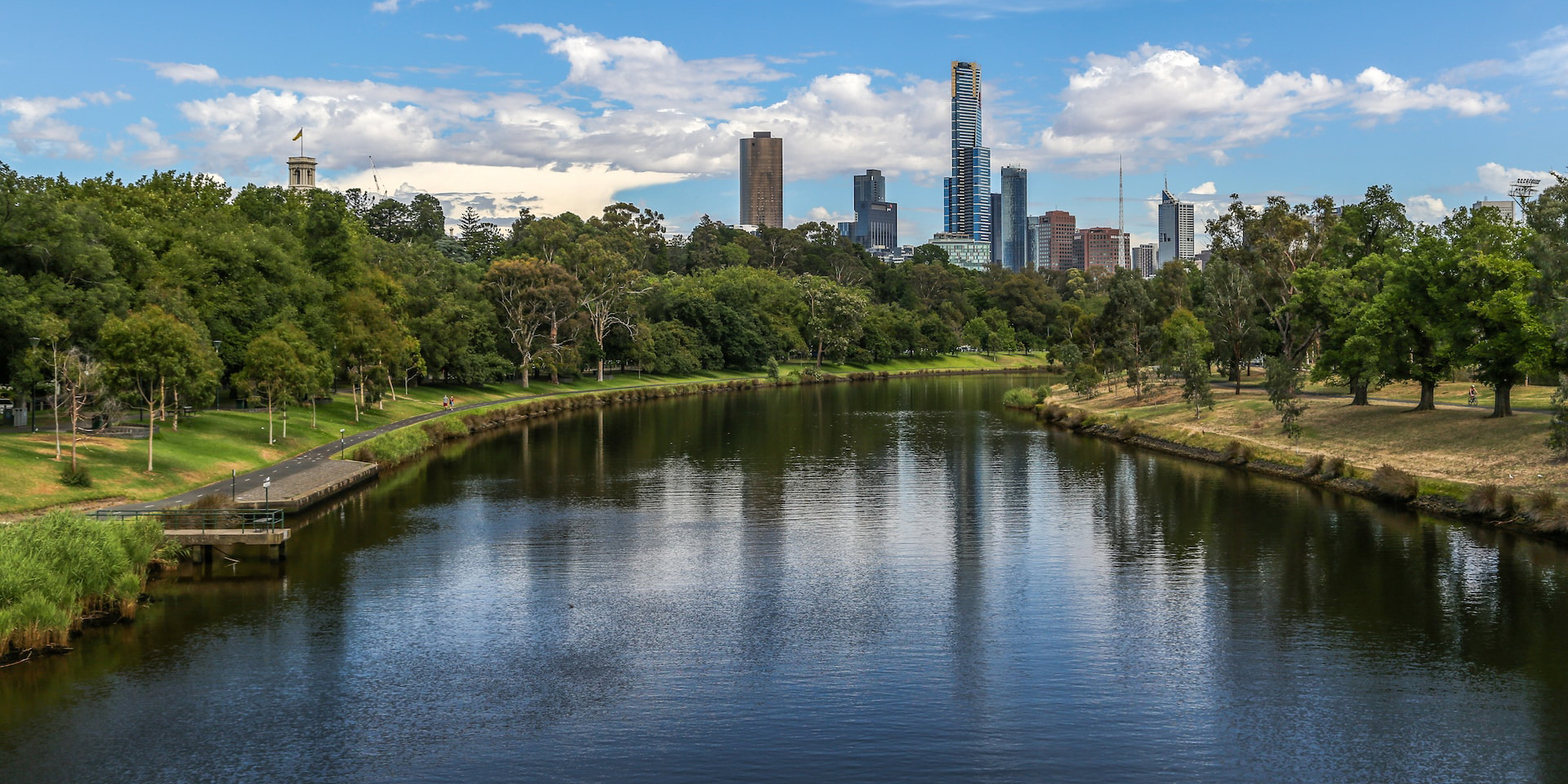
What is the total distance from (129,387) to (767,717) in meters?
44.5

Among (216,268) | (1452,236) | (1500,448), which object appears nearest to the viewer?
(1500,448)

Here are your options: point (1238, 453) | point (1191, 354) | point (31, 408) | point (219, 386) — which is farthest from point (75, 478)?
point (1191, 354)

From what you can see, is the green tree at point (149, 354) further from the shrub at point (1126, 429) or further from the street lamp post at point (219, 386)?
the shrub at point (1126, 429)

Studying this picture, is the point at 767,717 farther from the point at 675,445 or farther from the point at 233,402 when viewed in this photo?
the point at 233,402

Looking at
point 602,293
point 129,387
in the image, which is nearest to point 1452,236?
point 129,387

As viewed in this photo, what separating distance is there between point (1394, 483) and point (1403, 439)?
10415 mm

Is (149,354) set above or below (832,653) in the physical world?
above

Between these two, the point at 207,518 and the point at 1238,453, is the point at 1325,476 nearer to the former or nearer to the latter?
the point at 1238,453

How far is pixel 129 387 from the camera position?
56.1 m

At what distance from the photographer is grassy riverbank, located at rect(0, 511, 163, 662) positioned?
3061 cm

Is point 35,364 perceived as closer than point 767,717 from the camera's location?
No

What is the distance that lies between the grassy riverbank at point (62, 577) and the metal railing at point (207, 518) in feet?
13.7

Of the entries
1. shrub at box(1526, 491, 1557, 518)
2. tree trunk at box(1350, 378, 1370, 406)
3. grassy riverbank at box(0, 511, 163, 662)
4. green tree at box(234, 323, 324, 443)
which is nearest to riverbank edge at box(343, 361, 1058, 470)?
green tree at box(234, 323, 324, 443)

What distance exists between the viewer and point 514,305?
4870 inches
